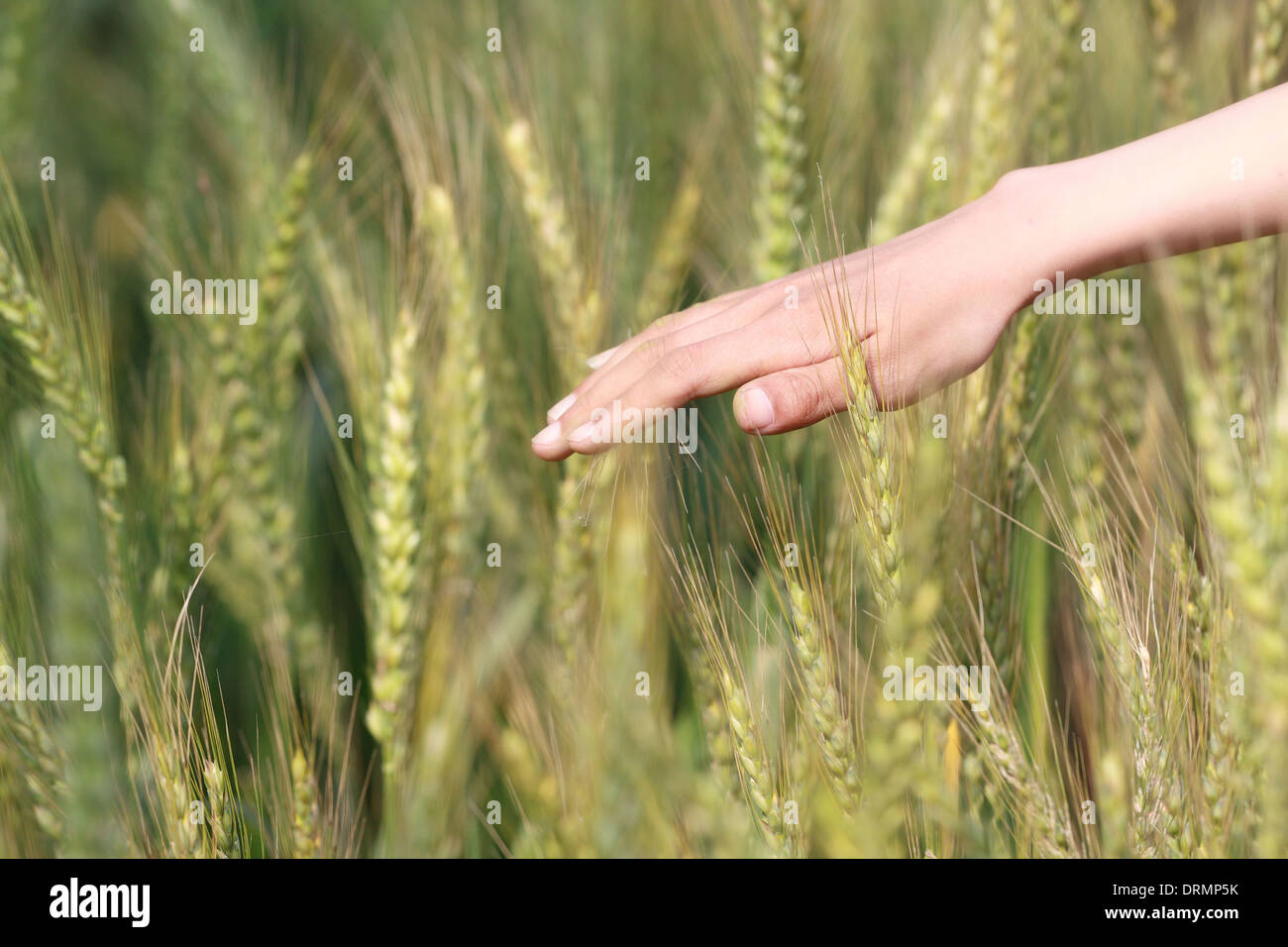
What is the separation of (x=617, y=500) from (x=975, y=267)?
1.09 feet

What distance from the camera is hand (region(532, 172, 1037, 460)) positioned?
68cm

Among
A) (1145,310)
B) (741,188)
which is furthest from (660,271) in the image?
(1145,310)

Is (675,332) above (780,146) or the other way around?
the other way around

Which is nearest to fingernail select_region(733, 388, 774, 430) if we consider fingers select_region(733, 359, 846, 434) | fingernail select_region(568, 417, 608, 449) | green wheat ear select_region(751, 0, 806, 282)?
fingers select_region(733, 359, 846, 434)

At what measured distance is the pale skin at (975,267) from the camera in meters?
0.65

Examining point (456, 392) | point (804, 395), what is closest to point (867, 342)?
point (804, 395)

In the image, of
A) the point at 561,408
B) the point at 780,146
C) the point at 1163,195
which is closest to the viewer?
the point at 1163,195

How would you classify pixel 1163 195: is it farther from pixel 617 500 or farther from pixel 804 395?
pixel 617 500

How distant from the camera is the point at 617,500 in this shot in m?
0.76

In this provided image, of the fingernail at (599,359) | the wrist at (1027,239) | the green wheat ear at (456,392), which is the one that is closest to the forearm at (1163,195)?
the wrist at (1027,239)

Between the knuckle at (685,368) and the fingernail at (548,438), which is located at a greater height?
the knuckle at (685,368)

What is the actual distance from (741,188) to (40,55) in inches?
36.5

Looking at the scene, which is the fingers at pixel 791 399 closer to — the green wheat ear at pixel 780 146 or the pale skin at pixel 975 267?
the pale skin at pixel 975 267
